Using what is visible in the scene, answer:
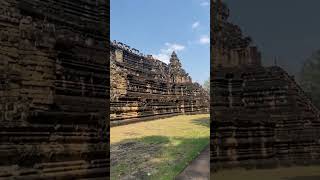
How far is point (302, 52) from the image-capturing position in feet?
21.0

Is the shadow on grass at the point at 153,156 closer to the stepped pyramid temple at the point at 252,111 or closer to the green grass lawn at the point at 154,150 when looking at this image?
the green grass lawn at the point at 154,150

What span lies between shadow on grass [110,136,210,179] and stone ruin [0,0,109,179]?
6.02 metres

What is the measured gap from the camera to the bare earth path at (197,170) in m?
10.6

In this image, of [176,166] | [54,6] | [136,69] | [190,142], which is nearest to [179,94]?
[136,69]

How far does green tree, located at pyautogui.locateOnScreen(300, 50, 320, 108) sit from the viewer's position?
6352 millimetres

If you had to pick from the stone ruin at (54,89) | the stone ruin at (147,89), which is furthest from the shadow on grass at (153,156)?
the stone ruin at (54,89)

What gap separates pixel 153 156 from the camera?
43.4ft

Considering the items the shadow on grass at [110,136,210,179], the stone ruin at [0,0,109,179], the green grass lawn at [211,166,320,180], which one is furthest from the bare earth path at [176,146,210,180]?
the stone ruin at [0,0,109,179]

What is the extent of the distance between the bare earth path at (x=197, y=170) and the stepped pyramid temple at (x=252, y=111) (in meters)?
4.23

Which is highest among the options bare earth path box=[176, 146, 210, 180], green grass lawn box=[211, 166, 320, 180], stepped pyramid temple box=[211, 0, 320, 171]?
stepped pyramid temple box=[211, 0, 320, 171]

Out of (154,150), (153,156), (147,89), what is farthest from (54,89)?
(147,89)

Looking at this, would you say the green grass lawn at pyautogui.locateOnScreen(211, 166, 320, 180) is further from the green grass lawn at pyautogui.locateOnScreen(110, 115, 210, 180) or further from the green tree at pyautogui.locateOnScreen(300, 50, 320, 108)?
the green grass lawn at pyautogui.locateOnScreen(110, 115, 210, 180)

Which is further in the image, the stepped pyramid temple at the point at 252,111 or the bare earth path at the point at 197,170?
the bare earth path at the point at 197,170

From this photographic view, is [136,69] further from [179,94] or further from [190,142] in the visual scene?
[190,142]
